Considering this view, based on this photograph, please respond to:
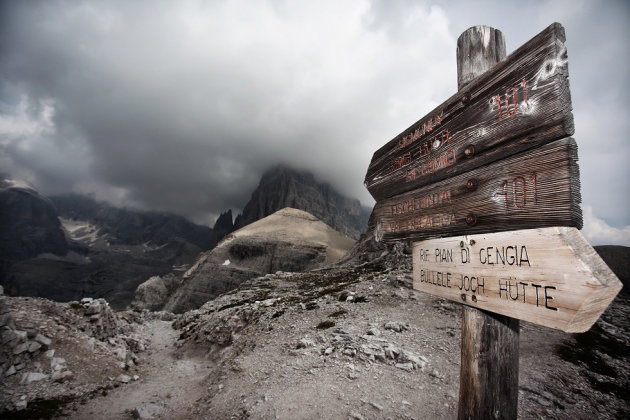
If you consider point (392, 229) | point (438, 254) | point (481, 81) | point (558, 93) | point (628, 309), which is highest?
point (481, 81)

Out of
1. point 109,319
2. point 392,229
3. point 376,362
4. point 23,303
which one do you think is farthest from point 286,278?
point 392,229

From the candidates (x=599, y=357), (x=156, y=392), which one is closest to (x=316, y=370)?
(x=156, y=392)

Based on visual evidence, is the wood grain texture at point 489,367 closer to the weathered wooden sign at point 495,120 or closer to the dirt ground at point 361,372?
the weathered wooden sign at point 495,120

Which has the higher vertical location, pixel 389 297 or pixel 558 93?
pixel 558 93

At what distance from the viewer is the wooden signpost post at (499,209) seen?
77.2 inches

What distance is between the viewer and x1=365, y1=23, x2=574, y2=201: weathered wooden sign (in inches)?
83.1

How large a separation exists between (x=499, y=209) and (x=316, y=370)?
8.37 m

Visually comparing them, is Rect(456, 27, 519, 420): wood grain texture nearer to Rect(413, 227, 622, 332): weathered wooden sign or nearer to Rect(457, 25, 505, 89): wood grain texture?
Rect(413, 227, 622, 332): weathered wooden sign

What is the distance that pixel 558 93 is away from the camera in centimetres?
206

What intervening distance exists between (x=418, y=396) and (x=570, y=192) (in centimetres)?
736

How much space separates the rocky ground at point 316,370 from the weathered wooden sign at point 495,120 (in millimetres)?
6370

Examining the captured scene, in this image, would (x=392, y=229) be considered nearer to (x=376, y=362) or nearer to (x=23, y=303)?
(x=376, y=362)

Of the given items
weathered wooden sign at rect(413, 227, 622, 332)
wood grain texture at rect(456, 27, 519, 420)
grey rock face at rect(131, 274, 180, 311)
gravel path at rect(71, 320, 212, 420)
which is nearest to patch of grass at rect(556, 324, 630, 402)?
wood grain texture at rect(456, 27, 519, 420)

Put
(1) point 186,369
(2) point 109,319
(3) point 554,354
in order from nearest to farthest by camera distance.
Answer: (3) point 554,354 → (1) point 186,369 → (2) point 109,319
